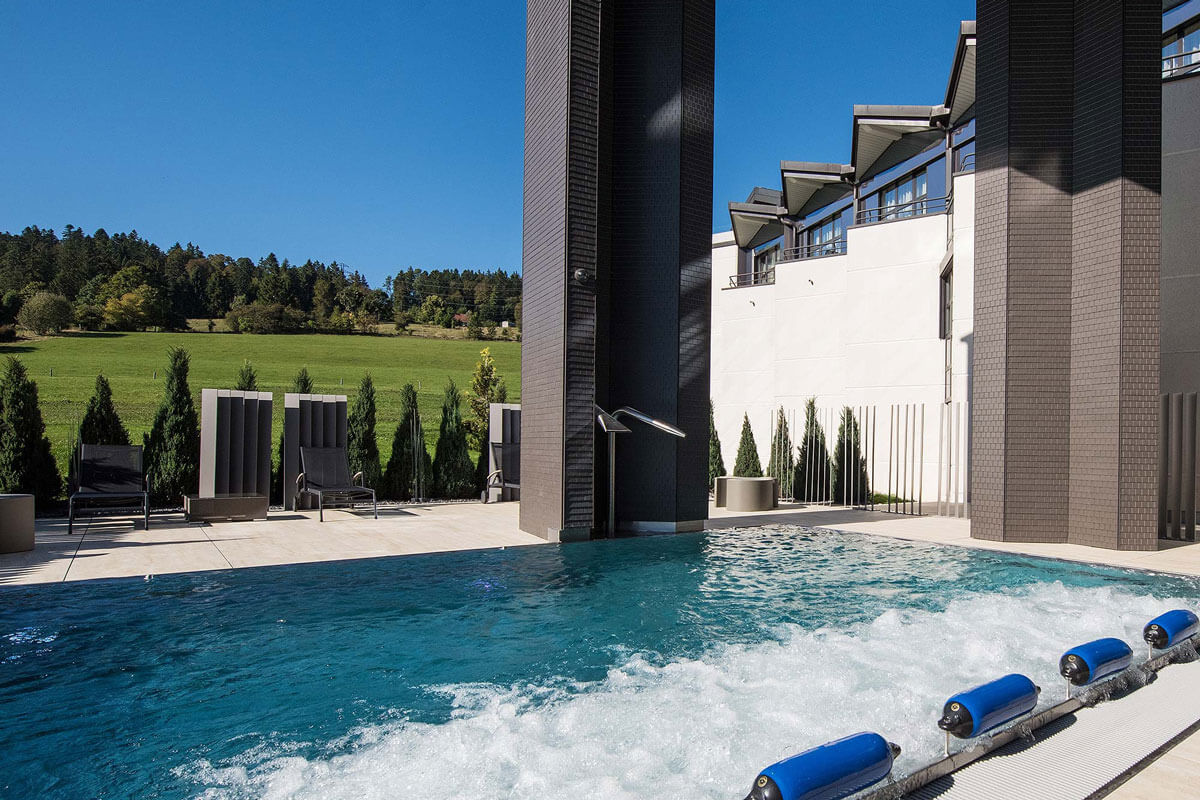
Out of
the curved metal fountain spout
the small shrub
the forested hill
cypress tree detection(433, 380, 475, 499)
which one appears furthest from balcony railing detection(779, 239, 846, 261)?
the small shrub

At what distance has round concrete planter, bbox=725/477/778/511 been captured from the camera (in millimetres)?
12195

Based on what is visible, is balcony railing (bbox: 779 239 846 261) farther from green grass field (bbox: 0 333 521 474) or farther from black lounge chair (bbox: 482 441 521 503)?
green grass field (bbox: 0 333 521 474)

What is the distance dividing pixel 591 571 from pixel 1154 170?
7.78 meters

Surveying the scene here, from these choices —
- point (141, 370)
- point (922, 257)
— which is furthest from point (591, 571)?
point (141, 370)

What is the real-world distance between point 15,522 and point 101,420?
4.31 m

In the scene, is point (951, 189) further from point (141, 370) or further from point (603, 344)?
point (141, 370)

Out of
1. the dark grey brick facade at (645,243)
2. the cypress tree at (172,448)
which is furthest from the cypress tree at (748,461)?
the cypress tree at (172,448)

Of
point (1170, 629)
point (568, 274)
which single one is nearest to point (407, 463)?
point (568, 274)

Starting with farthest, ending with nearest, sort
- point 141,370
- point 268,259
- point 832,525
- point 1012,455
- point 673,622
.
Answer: point 268,259 → point 141,370 → point 832,525 → point 1012,455 → point 673,622

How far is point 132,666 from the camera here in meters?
4.05

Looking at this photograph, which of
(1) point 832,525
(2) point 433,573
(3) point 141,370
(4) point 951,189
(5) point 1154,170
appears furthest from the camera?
(3) point 141,370

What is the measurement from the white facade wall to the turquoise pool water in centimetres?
Result: 773

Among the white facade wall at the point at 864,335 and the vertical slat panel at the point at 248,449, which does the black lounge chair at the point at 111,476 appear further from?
the white facade wall at the point at 864,335

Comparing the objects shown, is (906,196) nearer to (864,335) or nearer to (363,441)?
(864,335)
